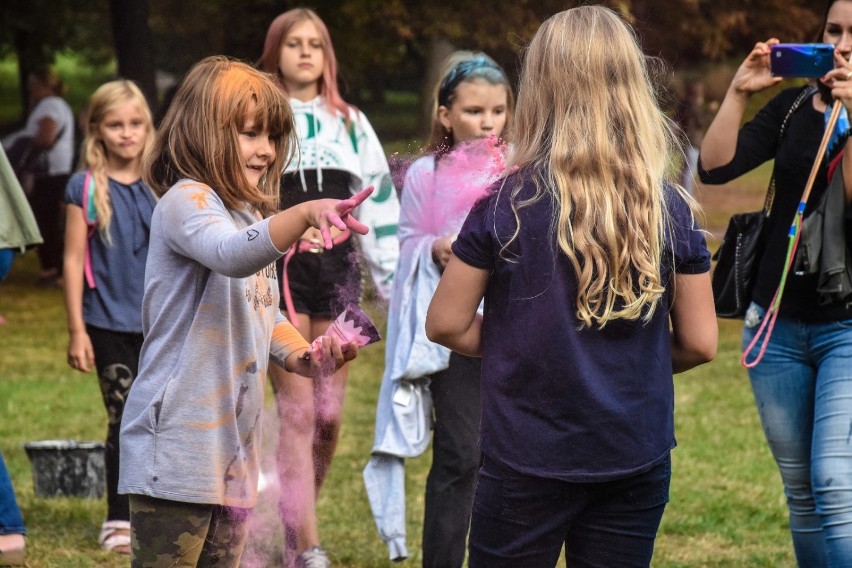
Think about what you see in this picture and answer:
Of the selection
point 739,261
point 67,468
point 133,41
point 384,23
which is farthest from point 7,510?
point 384,23

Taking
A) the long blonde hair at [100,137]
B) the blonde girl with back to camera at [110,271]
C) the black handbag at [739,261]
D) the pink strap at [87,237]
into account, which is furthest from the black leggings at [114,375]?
the black handbag at [739,261]

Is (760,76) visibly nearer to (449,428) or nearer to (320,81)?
(449,428)

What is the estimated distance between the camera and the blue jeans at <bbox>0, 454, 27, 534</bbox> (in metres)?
4.53

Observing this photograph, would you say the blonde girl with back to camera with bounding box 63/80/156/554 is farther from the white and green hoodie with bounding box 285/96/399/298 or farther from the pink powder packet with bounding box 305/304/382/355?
the pink powder packet with bounding box 305/304/382/355

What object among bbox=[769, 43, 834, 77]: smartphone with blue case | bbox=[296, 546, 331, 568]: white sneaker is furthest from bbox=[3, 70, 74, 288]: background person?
bbox=[769, 43, 834, 77]: smartphone with blue case

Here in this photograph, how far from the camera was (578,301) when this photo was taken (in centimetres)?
262

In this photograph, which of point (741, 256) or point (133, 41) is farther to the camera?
point (133, 41)

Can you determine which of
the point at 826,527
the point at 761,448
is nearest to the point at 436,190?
the point at 826,527

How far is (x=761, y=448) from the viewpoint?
714 centimetres

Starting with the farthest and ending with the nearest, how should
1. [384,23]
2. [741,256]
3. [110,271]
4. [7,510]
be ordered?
[384,23] → [110,271] → [7,510] → [741,256]

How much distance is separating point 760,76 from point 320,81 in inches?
76.0

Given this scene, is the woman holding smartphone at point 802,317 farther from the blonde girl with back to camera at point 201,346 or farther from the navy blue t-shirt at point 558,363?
the blonde girl with back to camera at point 201,346

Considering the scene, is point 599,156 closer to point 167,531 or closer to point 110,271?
point 167,531

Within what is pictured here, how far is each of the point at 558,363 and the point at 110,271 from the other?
292cm
